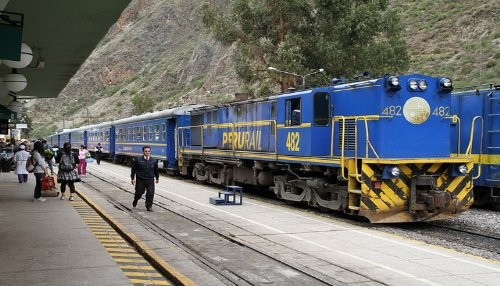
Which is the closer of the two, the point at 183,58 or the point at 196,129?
the point at 196,129

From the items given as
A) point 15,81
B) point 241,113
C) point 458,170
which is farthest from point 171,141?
point 458,170

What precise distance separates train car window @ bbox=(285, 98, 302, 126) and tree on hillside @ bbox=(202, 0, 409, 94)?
17211 mm

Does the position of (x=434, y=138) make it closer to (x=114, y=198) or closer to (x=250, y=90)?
(x=114, y=198)

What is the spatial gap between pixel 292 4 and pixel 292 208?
20.8m

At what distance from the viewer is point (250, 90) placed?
36.3 meters

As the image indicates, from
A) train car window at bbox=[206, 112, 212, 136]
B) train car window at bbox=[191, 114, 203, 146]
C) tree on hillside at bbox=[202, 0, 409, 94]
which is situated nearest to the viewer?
train car window at bbox=[206, 112, 212, 136]

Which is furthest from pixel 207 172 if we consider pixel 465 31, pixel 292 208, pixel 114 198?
pixel 465 31

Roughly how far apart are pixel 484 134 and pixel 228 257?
9789 millimetres

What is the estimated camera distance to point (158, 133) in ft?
90.2

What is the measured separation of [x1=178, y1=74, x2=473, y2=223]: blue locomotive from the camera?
445 inches

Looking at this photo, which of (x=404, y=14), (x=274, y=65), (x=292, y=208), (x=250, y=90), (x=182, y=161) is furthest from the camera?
(x=404, y=14)

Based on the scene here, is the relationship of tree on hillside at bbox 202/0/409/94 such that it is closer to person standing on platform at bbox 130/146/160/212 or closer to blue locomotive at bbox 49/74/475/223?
blue locomotive at bbox 49/74/475/223

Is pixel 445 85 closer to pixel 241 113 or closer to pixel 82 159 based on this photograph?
pixel 241 113

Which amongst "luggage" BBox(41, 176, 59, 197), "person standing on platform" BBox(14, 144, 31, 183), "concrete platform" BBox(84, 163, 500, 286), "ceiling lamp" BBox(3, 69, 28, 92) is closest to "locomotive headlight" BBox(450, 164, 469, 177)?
"concrete platform" BBox(84, 163, 500, 286)
